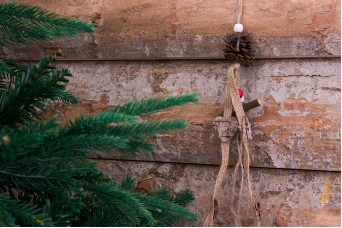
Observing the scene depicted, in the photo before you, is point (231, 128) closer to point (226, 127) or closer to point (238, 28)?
point (226, 127)

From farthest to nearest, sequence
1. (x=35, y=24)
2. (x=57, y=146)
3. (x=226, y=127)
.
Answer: (x=226, y=127), (x=35, y=24), (x=57, y=146)

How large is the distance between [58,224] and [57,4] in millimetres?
641

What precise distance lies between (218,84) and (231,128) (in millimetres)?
125

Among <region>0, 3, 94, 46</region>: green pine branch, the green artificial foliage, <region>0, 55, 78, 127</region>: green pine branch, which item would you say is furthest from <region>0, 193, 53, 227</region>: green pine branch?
<region>0, 3, 94, 46</region>: green pine branch

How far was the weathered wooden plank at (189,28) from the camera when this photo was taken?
3.22 ft

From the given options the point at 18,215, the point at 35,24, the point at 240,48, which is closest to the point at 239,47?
the point at 240,48

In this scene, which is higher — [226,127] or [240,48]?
[240,48]

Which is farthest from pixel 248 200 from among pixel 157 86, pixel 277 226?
pixel 157 86

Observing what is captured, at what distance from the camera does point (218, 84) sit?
3.50 ft

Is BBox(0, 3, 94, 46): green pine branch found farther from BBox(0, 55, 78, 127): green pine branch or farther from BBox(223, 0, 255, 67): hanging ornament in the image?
BBox(223, 0, 255, 67): hanging ornament

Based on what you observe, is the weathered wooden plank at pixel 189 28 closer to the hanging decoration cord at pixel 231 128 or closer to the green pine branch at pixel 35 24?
the hanging decoration cord at pixel 231 128

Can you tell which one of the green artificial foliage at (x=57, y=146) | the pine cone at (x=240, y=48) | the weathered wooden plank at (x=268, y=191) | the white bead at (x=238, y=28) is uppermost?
the white bead at (x=238, y=28)

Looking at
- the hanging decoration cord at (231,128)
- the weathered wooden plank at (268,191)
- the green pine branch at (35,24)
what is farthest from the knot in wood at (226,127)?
the green pine branch at (35,24)

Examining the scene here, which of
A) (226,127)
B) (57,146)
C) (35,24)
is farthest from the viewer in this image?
(226,127)
